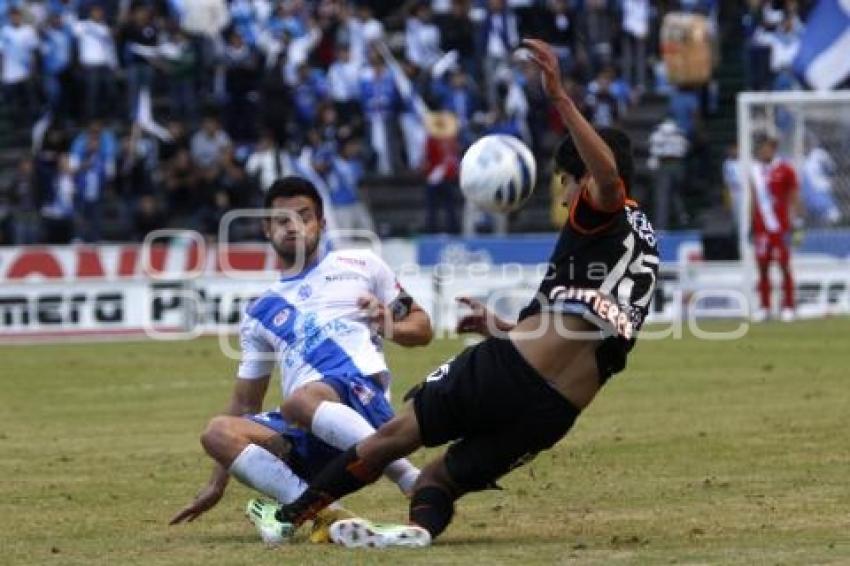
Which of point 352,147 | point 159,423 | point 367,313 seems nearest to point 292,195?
point 367,313

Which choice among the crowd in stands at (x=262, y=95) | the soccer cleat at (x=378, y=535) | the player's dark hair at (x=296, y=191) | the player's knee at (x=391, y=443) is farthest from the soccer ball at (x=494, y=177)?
the crowd in stands at (x=262, y=95)

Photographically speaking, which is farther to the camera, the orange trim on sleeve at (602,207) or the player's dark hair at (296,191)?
the player's dark hair at (296,191)

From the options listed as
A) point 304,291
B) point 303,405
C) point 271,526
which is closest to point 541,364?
point 303,405

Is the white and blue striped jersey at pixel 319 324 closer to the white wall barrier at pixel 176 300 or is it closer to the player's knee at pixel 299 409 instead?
the player's knee at pixel 299 409

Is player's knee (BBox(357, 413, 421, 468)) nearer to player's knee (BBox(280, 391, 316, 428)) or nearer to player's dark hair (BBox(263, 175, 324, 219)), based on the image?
player's knee (BBox(280, 391, 316, 428))

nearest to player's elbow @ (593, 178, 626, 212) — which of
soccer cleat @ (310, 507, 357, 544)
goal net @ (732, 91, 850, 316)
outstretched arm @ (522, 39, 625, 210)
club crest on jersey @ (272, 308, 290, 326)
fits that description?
outstretched arm @ (522, 39, 625, 210)

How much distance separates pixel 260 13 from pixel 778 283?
1087 centimetres

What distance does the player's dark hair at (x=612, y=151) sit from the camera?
10273mm

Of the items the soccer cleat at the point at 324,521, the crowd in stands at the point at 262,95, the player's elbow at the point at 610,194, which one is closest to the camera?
the player's elbow at the point at 610,194

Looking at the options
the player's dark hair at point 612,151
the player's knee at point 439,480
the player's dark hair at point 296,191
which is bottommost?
the player's knee at point 439,480

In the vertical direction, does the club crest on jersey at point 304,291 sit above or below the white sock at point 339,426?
above

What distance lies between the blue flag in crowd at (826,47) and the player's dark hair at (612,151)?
23543mm

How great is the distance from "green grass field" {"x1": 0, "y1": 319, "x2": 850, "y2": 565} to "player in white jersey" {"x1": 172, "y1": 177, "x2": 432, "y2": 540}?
1.43 ft

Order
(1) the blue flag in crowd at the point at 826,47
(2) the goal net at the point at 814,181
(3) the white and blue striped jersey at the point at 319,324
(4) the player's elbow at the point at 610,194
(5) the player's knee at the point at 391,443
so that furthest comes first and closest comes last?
(1) the blue flag in crowd at the point at 826,47 < (2) the goal net at the point at 814,181 < (3) the white and blue striped jersey at the point at 319,324 < (5) the player's knee at the point at 391,443 < (4) the player's elbow at the point at 610,194
